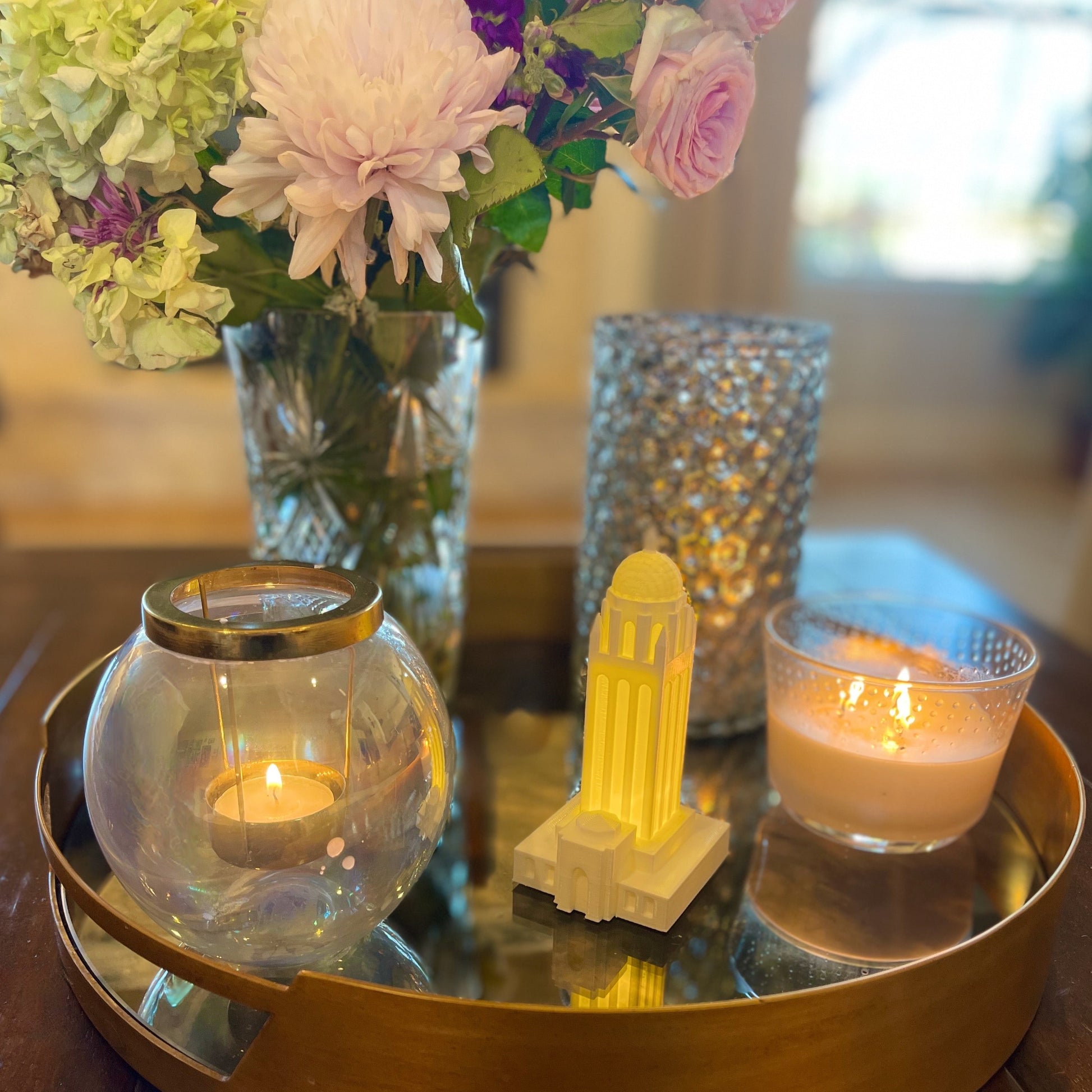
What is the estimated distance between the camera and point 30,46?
41cm

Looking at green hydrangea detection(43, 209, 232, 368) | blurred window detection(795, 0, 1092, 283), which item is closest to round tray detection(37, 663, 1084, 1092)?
green hydrangea detection(43, 209, 232, 368)

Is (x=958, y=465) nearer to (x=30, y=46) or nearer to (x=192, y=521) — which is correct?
(x=192, y=521)

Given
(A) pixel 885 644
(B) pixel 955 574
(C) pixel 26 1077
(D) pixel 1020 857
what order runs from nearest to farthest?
(C) pixel 26 1077 → (D) pixel 1020 857 → (A) pixel 885 644 → (B) pixel 955 574

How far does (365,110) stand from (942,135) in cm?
355

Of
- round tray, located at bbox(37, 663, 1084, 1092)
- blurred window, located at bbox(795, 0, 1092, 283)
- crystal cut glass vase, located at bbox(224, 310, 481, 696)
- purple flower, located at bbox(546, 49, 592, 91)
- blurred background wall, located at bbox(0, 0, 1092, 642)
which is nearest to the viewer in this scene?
round tray, located at bbox(37, 663, 1084, 1092)

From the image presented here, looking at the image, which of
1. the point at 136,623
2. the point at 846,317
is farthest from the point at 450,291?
the point at 846,317

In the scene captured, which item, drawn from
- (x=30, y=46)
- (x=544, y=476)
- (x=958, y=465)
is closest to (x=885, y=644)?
(x=30, y=46)

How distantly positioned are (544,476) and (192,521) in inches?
38.7

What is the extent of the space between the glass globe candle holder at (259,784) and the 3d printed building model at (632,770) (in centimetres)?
9

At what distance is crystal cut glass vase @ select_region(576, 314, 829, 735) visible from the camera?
2.16 feet

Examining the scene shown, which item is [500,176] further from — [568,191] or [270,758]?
[270,758]

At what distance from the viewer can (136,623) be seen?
0.85m

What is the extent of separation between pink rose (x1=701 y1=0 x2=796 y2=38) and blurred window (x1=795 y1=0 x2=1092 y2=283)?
3.08 m

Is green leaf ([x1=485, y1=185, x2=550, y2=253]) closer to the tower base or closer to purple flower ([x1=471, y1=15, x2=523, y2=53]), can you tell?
purple flower ([x1=471, y1=15, x2=523, y2=53])
